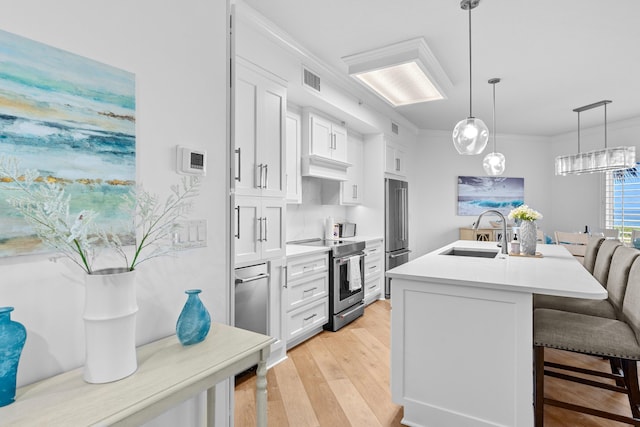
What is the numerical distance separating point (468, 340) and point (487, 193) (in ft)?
18.1

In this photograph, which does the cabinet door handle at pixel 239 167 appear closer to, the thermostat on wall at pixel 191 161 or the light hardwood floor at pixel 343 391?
the thermostat on wall at pixel 191 161

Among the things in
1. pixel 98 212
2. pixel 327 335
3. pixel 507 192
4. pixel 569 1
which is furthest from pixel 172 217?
pixel 507 192

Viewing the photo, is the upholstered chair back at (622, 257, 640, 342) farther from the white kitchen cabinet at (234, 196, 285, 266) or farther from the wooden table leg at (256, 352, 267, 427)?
the white kitchen cabinet at (234, 196, 285, 266)

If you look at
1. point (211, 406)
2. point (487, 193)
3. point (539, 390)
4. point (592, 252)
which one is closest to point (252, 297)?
point (211, 406)

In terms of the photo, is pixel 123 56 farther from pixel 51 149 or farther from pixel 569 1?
pixel 569 1

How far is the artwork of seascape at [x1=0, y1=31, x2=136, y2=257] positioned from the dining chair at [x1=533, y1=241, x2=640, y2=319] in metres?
2.68

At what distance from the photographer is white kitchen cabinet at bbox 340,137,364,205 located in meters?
4.45

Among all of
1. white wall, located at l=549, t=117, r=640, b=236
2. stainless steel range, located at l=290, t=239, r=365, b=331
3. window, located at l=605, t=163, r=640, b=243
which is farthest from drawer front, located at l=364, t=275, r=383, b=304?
white wall, located at l=549, t=117, r=640, b=236

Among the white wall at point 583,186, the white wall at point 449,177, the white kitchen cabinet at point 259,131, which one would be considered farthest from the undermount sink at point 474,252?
the white wall at point 583,186

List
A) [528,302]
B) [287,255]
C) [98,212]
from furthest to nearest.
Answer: [287,255] < [528,302] < [98,212]

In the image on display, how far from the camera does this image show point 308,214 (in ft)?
13.8

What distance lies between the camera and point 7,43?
972 mm

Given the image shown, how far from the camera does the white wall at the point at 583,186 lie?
5.57 metres

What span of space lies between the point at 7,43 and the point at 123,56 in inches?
13.9
